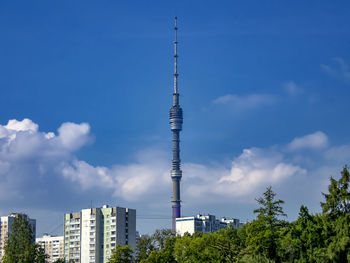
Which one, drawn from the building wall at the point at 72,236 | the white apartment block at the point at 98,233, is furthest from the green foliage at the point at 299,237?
the building wall at the point at 72,236

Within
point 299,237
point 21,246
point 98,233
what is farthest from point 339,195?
point 98,233

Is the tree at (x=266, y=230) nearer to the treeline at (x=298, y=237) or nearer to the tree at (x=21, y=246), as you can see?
the treeline at (x=298, y=237)

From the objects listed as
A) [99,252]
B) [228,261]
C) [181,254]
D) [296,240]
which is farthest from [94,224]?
[296,240]

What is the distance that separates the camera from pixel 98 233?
168 meters

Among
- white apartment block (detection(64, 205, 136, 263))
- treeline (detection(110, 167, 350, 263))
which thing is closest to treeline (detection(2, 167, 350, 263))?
treeline (detection(110, 167, 350, 263))

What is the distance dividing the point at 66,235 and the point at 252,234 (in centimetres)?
10420

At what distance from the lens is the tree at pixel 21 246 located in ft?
287

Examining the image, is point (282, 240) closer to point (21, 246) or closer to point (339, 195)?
point (339, 195)

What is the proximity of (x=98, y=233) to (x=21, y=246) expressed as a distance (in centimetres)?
7909

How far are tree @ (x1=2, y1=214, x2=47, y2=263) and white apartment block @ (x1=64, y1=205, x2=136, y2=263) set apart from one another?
74719 millimetres

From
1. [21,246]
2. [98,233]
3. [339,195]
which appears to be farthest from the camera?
[98,233]

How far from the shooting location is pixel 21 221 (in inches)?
3593

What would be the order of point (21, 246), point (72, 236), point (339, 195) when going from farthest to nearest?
point (72, 236) < point (21, 246) < point (339, 195)

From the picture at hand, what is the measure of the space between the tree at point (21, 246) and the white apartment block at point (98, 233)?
74.7m
